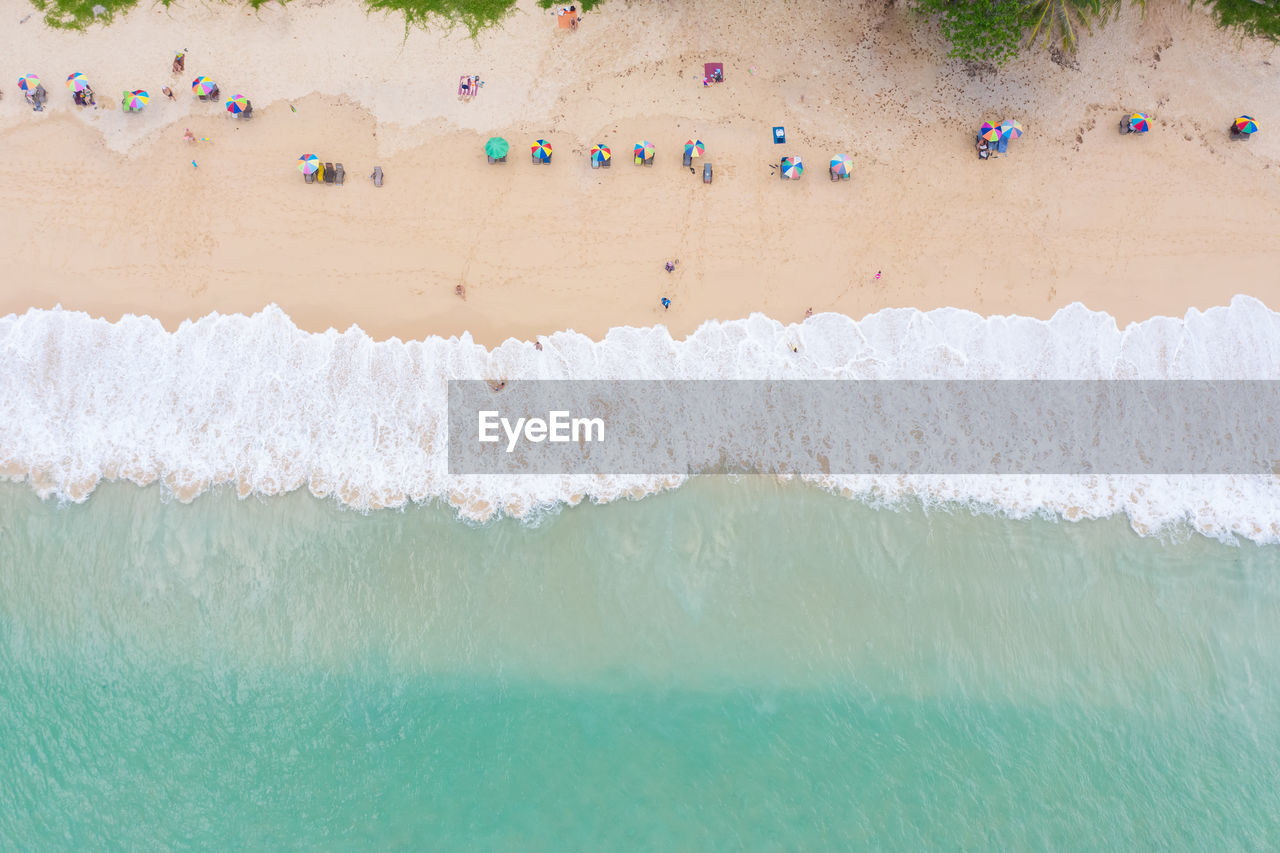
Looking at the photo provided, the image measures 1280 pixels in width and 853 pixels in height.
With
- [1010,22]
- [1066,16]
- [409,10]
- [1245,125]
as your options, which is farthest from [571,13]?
[1245,125]

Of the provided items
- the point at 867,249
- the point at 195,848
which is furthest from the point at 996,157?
the point at 195,848

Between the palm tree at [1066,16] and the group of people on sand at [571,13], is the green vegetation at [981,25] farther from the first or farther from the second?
the group of people on sand at [571,13]

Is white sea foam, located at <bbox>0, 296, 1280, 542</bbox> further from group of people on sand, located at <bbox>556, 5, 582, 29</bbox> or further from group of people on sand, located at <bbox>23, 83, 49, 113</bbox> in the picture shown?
group of people on sand, located at <bbox>556, 5, 582, 29</bbox>

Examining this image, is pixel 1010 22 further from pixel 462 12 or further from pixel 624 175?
pixel 462 12

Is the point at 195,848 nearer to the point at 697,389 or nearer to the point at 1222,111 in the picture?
the point at 697,389

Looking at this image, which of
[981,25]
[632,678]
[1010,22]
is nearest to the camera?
[1010,22]

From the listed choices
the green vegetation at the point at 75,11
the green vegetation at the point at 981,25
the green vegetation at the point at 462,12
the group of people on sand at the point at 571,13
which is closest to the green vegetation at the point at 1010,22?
the green vegetation at the point at 981,25

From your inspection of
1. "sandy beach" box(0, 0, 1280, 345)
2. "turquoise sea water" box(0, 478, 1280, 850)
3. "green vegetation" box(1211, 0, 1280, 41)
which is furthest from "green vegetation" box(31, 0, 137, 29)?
"green vegetation" box(1211, 0, 1280, 41)
